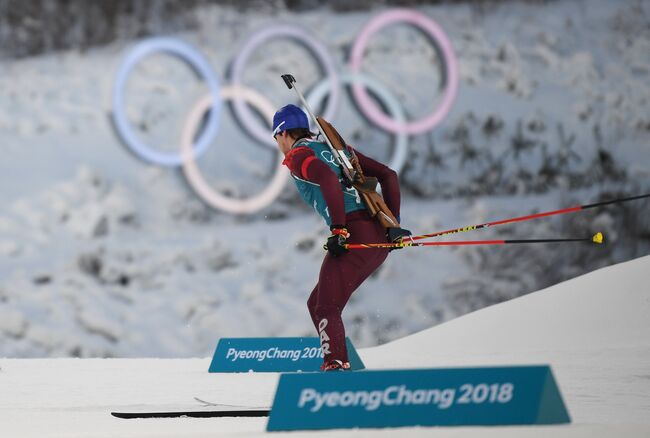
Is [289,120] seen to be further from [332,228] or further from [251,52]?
[251,52]

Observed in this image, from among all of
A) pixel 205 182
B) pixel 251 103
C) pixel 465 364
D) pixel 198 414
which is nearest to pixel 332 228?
pixel 198 414

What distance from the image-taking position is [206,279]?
10906mm

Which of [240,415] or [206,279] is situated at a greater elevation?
[206,279]

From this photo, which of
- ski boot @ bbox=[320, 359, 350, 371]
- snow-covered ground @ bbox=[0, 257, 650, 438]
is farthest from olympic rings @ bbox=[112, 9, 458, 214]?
ski boot @ bbox=[320, 359, 350, 371]

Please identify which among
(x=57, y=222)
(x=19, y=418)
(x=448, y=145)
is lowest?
(x=19, y=418)

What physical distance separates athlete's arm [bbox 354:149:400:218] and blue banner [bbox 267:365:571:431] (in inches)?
58.7

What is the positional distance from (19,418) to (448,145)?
8.43 metres

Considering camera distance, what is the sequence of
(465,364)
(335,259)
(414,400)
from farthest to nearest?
(465,364)
(335,259)
(414,400)

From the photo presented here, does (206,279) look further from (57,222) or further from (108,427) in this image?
(108,427)

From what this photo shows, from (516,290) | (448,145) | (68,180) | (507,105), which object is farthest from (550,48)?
(68,180)

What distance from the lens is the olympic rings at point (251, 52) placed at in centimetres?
1042

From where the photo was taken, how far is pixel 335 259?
435 cm

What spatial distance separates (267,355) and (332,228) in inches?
74.1

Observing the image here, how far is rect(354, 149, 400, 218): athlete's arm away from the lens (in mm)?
4625
